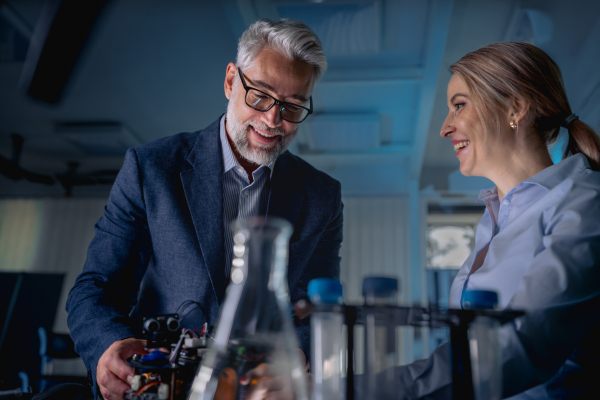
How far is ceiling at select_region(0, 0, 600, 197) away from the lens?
2.54 m

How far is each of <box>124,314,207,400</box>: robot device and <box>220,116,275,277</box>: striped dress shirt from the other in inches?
23.1

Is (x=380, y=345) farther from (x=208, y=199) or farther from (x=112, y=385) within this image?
(x=208, y=199)

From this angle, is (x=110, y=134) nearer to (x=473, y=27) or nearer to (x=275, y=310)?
(x=473, y=27)

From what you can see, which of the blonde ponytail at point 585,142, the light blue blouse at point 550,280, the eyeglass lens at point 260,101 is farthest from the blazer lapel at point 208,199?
the blonde ponytail at point 585,142

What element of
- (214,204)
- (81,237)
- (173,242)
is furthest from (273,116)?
(81,237)

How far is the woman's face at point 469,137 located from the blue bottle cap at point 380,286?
2.33 ft

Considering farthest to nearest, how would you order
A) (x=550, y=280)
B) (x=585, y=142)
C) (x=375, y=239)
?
(x=375, y=239) < (x=585, y=142) < (x=550, y=280)

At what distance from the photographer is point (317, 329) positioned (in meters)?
0.49

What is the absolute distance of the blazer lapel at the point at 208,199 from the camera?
101 cm

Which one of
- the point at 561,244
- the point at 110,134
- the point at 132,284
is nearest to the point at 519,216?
the point at 561,244

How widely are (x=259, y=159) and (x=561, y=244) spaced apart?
821 mm

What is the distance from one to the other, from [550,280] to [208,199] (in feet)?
2.67

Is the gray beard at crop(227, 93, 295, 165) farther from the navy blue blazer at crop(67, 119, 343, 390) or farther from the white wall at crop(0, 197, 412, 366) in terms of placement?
the white wall at crop(0, 197, 412, 366)

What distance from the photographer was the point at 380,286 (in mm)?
477
